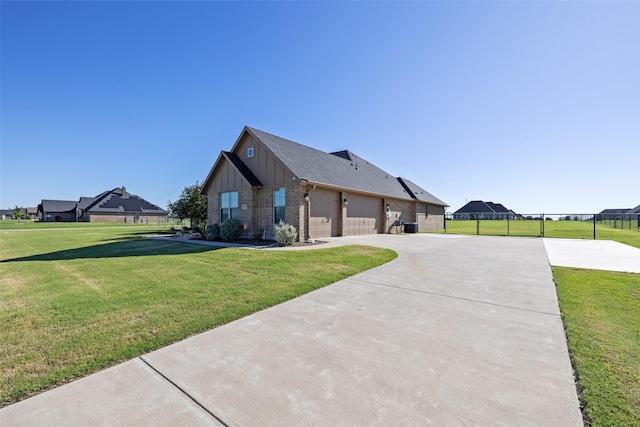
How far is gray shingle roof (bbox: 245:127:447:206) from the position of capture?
14227 millimetres

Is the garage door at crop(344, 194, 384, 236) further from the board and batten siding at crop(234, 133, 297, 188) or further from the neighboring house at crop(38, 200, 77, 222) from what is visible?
the neighboring house at crop(38, 200, 77, 222)

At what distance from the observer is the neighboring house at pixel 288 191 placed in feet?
44.2

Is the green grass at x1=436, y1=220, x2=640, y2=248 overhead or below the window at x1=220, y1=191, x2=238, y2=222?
below

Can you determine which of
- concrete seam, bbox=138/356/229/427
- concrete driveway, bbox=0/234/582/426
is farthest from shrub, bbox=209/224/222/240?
concrete seam, bbox=138/356/229/427

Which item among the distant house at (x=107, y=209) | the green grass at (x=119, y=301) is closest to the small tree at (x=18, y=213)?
the distant house at (x=107, y=209)

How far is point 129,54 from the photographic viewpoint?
12477 mm

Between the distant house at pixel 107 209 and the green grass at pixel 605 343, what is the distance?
6425 cm

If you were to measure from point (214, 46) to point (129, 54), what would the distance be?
4183mm

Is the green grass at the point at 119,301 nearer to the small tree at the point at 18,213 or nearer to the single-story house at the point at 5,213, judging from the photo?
the small tree at the point at 18,213

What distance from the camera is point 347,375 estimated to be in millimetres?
2412

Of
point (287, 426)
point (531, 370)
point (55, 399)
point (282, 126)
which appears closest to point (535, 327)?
point (531, 370)

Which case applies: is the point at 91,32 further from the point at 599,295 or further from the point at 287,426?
the point at 599,295

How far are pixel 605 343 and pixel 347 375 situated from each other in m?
3.08

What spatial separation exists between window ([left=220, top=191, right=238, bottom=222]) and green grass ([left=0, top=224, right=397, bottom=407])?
740 centimetres
